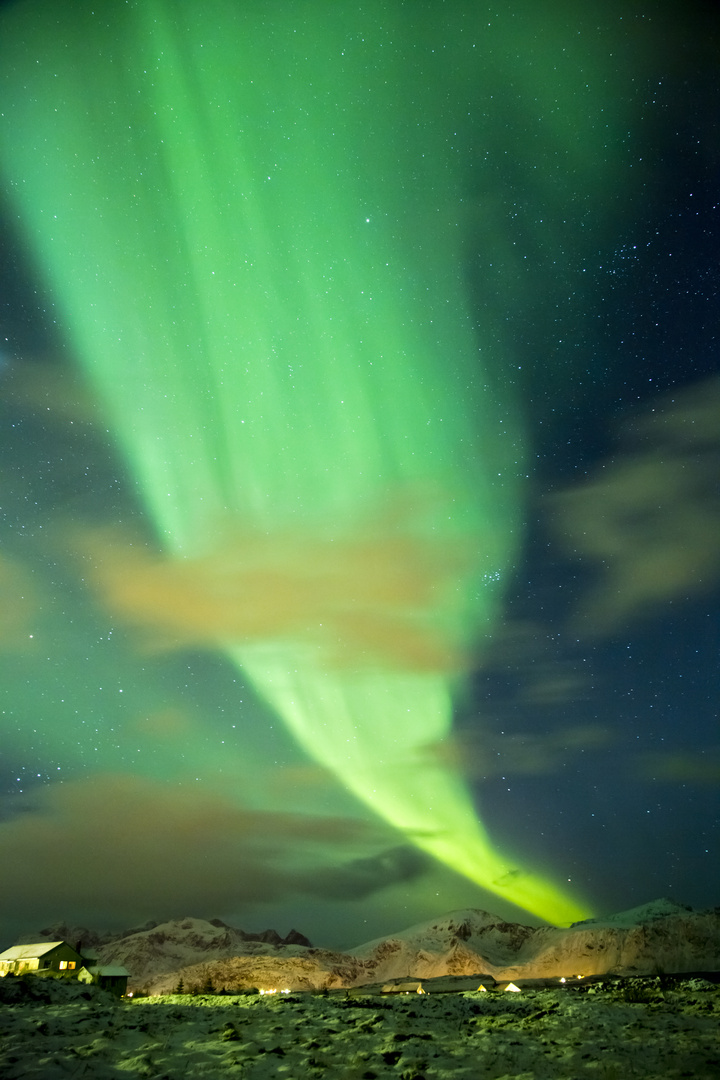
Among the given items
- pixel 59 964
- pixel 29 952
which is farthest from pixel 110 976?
pixel 29 952

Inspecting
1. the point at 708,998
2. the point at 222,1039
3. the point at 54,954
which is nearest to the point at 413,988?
the point at 54,954

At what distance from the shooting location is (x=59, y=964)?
78750 millimetres

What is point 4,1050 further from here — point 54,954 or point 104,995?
point 54,954

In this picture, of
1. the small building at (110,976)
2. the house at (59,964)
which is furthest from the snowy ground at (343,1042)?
the small building at (110,976)

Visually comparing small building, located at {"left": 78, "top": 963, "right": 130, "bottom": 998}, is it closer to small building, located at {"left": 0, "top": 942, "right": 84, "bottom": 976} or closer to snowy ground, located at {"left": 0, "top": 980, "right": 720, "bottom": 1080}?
small building, located at {"left": 0, "top": 942, "right": 84, "bottom": 976}

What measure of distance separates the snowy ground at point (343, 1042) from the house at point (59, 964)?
73.2 metres

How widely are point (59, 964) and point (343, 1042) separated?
8269 centimetres

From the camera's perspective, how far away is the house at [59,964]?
76688 millimetres

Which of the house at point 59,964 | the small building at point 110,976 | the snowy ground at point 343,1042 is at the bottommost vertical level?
the small building at point 110,976

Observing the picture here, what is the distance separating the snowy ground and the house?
73209 millimetres

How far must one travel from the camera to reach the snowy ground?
36.8 feet

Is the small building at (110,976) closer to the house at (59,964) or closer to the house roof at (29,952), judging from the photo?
the house at (59,964)

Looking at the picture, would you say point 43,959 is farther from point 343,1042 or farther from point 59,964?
point 343,1042

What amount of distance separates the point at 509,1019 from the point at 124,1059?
9.71 m
